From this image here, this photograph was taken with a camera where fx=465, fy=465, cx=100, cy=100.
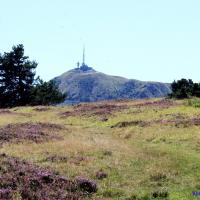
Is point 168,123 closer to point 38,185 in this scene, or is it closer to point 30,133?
point 30,133

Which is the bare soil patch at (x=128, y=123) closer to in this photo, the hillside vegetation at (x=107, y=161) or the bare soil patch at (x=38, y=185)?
the hillside vegetation at (x=107, y=161)

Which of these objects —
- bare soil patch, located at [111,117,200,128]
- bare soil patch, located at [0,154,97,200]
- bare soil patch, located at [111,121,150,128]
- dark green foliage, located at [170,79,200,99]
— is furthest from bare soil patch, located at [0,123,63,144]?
dark green foliage, located at [170,79,200,99]

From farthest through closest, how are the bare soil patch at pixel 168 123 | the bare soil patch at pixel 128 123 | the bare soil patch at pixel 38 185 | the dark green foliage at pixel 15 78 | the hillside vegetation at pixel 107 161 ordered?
the dark green foliage at pixel 15 78 → the bare soil patch at pixel 128 123 → the bare soil patch at pixel 168 123 → the hillside vegetation at pixel 107 161 → the bare soil patch at pixel 38 185

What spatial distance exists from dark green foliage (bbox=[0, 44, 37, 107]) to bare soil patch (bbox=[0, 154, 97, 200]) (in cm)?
7469

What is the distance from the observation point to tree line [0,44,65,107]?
91.6 metres

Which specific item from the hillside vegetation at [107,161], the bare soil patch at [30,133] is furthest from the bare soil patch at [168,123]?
the bare soil patch at [30,133]

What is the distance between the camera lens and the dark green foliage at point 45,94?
92.1m

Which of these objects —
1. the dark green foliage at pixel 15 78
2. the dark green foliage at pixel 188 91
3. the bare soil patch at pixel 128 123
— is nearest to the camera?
the bare soil patch at pixel 128 123

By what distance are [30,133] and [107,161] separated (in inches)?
424

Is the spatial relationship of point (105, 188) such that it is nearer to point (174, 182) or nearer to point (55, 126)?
point (174, 182)

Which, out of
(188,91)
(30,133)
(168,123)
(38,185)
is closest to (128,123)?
(168,123)

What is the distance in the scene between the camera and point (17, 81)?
3649 inches

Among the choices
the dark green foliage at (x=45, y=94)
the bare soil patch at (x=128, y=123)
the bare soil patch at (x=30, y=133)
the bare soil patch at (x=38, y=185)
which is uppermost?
the dark green foliage at (x=45, y=94)

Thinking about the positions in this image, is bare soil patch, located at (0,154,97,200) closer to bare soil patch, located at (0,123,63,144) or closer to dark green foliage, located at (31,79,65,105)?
bare soil patch, located at (0,123,63,144)
